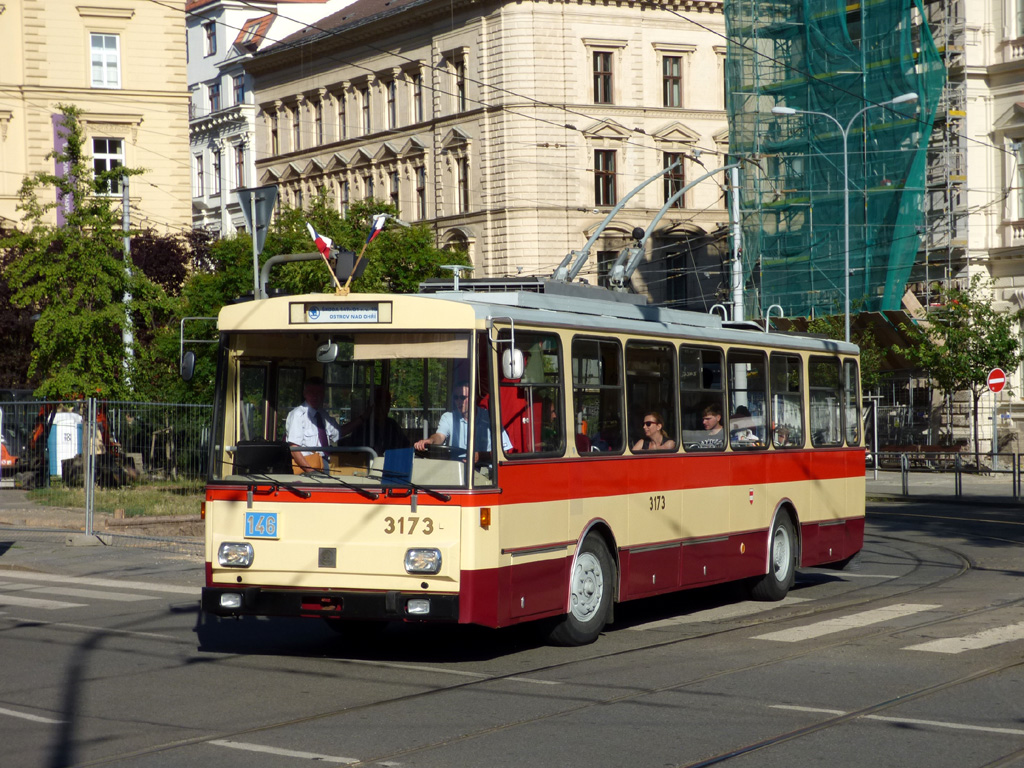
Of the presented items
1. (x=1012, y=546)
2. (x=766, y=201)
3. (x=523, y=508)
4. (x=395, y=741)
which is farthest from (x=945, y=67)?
(x=395, y=741)

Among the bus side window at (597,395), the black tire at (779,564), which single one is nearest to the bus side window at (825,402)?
the black tire at (779,564)

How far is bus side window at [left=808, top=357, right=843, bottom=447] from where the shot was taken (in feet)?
51.1

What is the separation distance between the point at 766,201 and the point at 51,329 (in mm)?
29809

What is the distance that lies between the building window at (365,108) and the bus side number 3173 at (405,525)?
187 feet

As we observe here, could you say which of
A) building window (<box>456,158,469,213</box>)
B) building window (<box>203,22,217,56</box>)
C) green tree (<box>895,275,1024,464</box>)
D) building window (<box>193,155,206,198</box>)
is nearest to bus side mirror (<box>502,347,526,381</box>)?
green tree (<box>895,275,1024,464</box>)

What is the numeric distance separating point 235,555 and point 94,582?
6.97m

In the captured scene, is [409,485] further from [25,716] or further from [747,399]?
[747,399]

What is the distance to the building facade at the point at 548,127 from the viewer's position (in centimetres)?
5778

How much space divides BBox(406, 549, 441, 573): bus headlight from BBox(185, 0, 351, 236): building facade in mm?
66321

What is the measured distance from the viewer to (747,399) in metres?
14.1

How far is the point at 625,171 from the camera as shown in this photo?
59.7 meters

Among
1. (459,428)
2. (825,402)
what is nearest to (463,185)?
(825,402)

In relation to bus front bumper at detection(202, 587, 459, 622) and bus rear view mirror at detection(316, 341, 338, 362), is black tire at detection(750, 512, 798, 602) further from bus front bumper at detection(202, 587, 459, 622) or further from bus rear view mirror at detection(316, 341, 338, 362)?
bus rear view mirror at detection(316, 341, 338, 362)

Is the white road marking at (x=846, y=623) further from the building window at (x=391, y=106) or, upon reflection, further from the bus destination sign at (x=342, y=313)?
the building window at (x=391, y=106)
